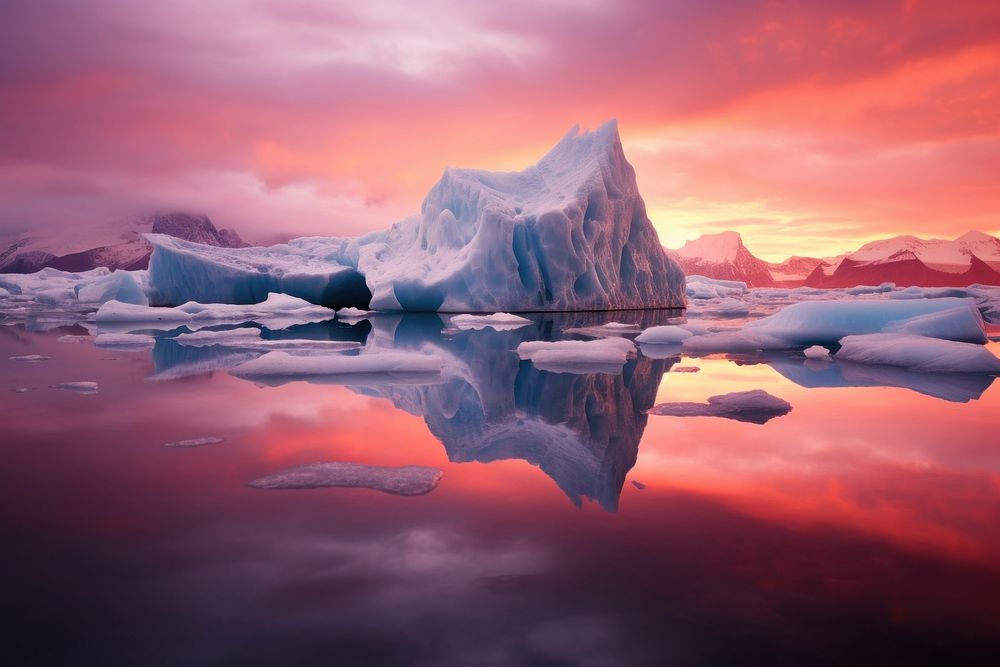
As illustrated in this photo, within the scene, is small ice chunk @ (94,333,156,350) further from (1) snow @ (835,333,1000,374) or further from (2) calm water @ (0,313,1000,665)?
(1) snow @ (835,333,1000,374)

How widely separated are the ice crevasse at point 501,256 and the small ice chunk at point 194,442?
1420cm

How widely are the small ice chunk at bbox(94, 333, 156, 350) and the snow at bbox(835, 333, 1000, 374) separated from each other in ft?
33.0

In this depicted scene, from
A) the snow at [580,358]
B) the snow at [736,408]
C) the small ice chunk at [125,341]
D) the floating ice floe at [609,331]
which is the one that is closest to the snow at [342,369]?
the snow at [580,358]

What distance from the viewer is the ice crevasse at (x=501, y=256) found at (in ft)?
59.0

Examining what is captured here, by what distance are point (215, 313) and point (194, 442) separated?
15.2 m

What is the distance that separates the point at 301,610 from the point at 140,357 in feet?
24.6

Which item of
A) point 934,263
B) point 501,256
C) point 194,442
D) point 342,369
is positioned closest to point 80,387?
point 342,369

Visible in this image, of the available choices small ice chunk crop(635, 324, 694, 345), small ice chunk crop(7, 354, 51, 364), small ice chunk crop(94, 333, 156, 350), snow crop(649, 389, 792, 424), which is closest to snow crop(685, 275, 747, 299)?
small ice chunk crop(635, 324, 694, 345)

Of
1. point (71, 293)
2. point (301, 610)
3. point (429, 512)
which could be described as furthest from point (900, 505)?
point (71, 293)

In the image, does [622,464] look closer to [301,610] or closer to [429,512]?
[429,512]

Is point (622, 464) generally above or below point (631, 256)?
below

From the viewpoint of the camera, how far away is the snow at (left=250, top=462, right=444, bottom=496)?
261 cm

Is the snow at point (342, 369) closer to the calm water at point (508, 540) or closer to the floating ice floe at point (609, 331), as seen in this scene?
the calm water at point (508, 540)

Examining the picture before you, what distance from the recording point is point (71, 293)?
2719 cm
